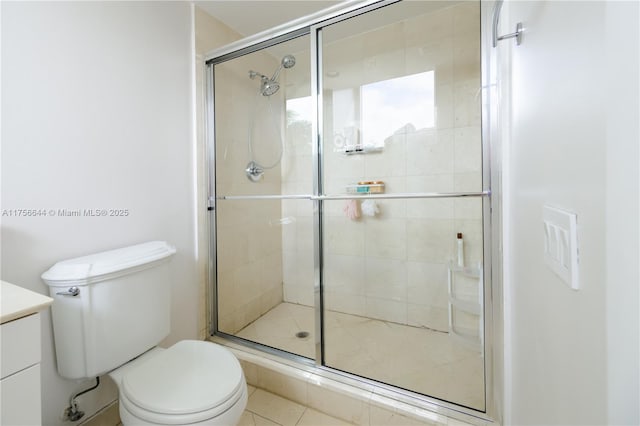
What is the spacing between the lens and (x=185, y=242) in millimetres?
1671

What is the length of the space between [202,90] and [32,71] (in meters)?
0.81

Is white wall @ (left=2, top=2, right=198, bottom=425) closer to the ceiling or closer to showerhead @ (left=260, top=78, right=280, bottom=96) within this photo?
the ceiling

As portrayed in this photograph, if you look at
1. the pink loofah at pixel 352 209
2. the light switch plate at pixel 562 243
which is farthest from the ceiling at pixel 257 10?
the light switch plate at pixel 562 243

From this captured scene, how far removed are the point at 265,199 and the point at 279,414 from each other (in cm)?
121

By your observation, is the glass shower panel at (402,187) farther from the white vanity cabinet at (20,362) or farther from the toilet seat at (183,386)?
the white vanity cabinet at (20,362)

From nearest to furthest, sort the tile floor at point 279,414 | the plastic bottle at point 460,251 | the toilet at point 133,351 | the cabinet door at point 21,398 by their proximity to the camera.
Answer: the cabinet door at point 21,398, the toilet at point 133,351, the tile floor at point 279,414, the plastic bottle at point 460,251

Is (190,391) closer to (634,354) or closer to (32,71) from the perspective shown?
(634,354)

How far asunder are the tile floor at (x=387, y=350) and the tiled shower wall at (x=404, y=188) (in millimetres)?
105

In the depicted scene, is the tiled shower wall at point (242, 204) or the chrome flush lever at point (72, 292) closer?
the chrome flush lever at point (72, 292)

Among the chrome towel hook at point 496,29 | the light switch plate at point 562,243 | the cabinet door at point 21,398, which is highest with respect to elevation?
the chrome towel hook at point 496,29

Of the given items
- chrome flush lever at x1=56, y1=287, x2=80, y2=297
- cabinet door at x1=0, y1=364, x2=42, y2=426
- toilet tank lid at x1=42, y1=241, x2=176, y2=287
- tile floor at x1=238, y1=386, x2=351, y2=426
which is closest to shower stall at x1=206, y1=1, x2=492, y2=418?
tile floor at x1=238, y1=386, x2=351, y2=426

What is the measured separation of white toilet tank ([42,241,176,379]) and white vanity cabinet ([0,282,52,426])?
0.39 metres

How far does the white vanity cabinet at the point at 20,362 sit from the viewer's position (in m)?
0.58

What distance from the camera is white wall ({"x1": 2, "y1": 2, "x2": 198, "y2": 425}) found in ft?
3.34
